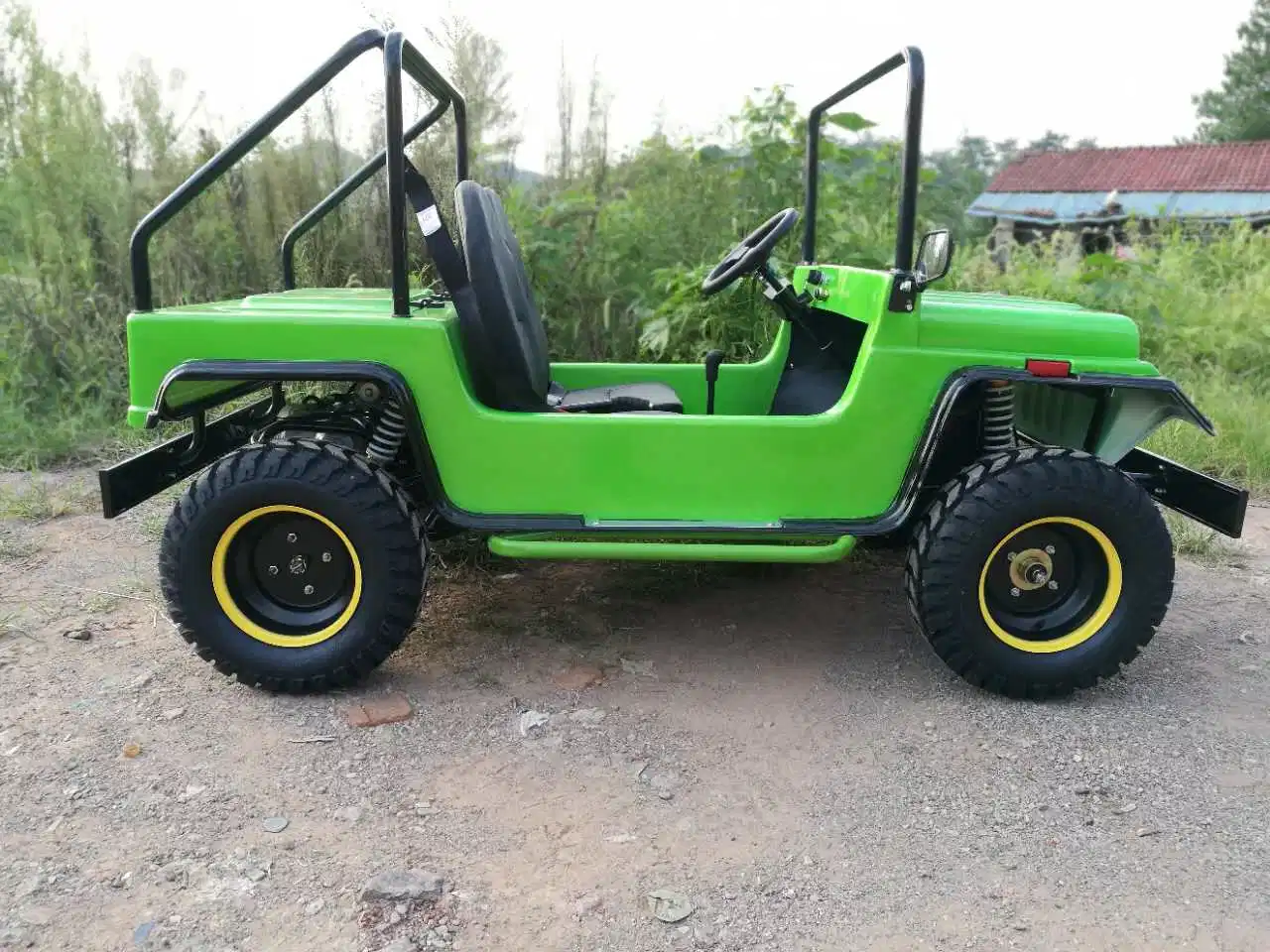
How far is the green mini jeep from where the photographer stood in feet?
8.82

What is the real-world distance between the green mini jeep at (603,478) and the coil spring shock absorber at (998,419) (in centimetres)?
2

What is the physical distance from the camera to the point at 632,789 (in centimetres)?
243

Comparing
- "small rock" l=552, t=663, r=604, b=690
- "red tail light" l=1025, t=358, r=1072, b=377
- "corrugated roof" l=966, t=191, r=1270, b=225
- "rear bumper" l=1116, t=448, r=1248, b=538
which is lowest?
"small rock" l=552, t=663, r=604, b=690

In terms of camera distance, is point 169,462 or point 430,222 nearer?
point 430,222

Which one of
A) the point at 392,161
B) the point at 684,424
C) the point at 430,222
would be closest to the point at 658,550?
the point at 684,424

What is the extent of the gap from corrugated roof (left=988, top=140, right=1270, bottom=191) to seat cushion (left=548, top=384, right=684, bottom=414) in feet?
82.1

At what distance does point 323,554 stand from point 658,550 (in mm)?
913

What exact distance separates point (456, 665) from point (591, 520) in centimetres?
63

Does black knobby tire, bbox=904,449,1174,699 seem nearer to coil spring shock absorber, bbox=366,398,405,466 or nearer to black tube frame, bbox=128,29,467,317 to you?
coil spring shock absorber, bbox=366,398,405,466

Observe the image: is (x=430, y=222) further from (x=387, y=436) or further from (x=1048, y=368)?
(x=1048, y=368)

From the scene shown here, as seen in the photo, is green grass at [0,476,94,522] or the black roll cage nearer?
the black roll cage

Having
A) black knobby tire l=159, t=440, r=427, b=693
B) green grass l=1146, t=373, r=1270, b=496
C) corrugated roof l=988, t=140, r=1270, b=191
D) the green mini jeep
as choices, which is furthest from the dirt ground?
corrugated roof l=988, t=140, r=1270, b=191

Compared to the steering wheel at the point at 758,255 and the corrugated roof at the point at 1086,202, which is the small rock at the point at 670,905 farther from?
the corrugated roof at the point at 1086,202

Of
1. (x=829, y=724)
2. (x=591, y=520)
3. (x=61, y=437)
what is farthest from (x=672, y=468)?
(x=61, y=437)
